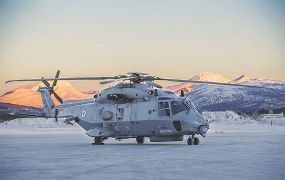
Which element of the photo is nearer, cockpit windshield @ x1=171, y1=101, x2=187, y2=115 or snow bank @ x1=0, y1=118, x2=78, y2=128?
cockpit windshield @ x1=171, y1=101, x2=187, y2=115

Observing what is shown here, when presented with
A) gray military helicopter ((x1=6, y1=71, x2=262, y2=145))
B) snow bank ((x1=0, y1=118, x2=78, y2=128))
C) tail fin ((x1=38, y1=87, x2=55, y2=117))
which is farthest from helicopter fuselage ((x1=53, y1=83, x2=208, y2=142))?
snow bank ((x1=0, y1=118, x2=78, y2=128))

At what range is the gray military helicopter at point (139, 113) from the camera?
31.8 metres

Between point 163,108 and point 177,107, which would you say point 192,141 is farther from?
point 163,108

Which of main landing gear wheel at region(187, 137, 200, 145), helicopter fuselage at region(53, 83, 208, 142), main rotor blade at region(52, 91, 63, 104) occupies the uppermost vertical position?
main rotor blade at region(52, 91, 63, 104)

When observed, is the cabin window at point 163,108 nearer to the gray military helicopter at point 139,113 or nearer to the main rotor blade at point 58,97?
the gray military helicopter at point 139,113

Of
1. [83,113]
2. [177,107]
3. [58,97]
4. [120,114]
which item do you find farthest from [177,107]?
[58,97]

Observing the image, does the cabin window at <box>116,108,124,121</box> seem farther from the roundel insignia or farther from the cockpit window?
the cockpit window

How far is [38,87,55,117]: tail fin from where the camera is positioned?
40.7 meters

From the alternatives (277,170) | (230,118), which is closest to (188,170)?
(277,170)

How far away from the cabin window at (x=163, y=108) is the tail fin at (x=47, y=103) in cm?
1078

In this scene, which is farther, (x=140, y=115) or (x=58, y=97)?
(x=58, y=97)

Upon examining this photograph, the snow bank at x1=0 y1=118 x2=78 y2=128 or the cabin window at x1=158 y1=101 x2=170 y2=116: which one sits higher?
the snow bank at x1=0 y1=118 x2=78 y2=128

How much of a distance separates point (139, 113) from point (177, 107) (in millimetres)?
2927

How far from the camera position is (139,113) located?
3391 cm
